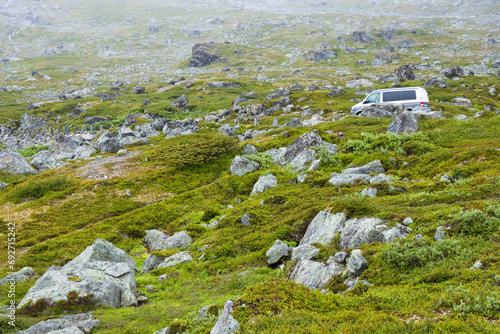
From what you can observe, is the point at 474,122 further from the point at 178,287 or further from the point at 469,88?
the point at 469,88

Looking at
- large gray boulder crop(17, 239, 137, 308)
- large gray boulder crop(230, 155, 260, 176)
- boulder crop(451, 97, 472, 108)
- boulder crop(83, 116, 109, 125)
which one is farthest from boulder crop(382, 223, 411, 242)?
boulder crop(83, 116, 109, 125)

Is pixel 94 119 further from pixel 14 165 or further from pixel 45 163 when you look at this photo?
pixel 14 165

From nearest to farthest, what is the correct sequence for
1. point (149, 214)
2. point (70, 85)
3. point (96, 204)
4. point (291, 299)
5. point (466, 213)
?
point (291, 299)
point (466, 213)
point (149, 214)
point (96, 204)
point (70, 85)

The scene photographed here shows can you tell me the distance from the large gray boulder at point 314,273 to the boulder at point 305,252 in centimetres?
47

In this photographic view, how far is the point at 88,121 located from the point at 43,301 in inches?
2867

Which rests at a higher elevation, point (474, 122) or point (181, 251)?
point (474, 122)

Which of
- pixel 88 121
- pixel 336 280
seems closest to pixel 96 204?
pixel 336 280

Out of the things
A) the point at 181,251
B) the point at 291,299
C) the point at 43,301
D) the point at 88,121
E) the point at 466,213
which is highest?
the point at 466,213

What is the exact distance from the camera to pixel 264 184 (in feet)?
70.3

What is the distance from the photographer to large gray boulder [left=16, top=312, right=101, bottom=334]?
26.5 feet

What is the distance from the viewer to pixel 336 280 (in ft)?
27.1

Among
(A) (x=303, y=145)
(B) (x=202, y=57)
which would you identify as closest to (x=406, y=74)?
(A) (x=303, y=145)

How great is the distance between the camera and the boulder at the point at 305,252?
32.5ft

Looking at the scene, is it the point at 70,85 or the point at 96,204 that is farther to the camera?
the point at 70,85
